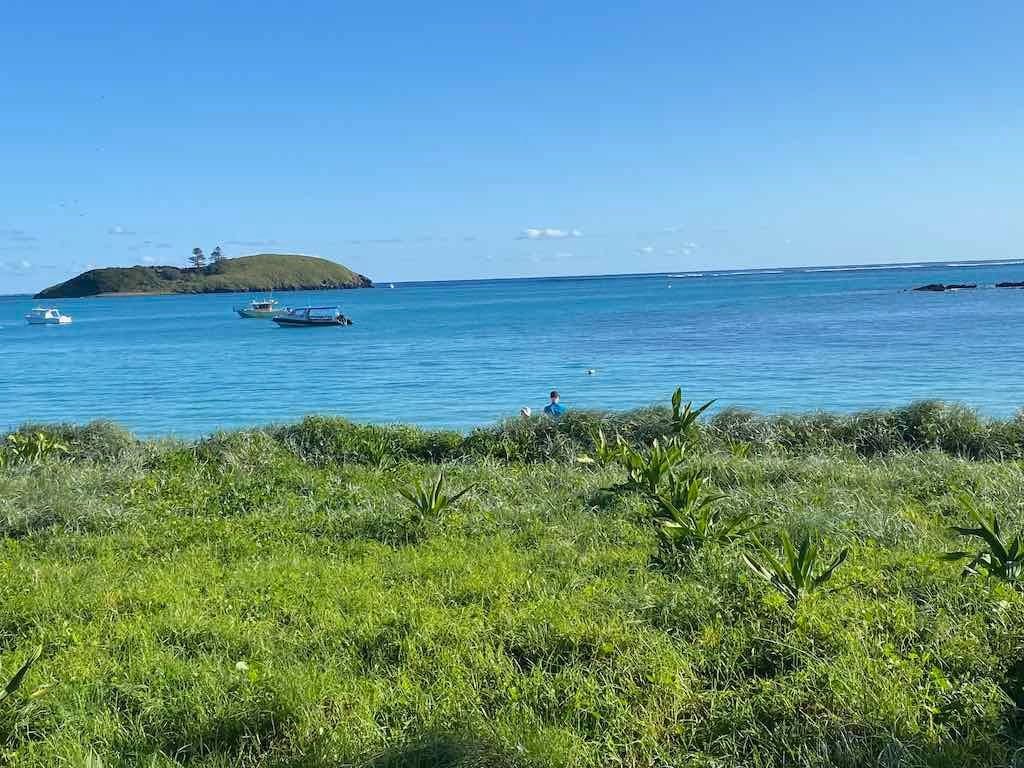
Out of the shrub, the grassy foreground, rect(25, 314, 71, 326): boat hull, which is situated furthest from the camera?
rect(25, 314, 71, 326): boat hull

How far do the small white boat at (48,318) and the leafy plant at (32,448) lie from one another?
92.6m

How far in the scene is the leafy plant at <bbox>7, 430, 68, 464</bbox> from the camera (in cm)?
1085

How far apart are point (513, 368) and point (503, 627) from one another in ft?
102

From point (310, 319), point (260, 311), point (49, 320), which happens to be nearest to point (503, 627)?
point (310, 319)

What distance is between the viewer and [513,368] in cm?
3612

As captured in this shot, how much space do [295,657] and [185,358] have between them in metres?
47.2

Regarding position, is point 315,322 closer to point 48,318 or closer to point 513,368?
point 513,368

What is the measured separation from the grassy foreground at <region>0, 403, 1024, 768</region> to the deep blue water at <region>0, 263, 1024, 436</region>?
43.4 ft

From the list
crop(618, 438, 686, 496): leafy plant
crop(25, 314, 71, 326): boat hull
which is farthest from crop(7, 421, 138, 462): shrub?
crop(25, 314, 71, 326): boat hull

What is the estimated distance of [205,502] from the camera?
871cm

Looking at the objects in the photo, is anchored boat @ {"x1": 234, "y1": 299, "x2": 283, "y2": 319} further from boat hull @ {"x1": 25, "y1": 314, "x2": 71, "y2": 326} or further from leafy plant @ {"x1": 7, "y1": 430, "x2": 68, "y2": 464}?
leafy plant @ {"x1": 7, "y1": 430, "x2": 68, "y2": 464}

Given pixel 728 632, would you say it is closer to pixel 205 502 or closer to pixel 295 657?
pixel 295 657

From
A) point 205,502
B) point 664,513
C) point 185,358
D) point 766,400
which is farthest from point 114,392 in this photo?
point 664,513

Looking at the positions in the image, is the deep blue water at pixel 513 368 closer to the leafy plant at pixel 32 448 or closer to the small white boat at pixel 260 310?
the leafy plant at pixel 32 448
